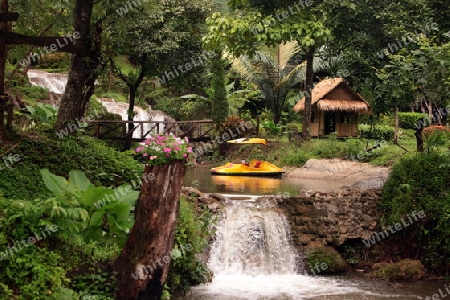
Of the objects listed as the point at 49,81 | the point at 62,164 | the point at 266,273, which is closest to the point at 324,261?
the point at 266,273

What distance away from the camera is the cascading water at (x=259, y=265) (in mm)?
9570

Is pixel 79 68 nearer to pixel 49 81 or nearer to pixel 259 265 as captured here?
pixel 259 265

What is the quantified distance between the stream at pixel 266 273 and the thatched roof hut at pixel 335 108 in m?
16.4

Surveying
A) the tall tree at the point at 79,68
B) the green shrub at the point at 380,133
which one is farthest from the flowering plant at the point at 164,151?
the green shrub at the point at 380,133

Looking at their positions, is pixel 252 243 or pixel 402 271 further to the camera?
pixel 252 243

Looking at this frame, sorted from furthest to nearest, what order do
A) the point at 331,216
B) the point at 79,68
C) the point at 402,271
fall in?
the point at 331,216 → the point at 79,68 → the point at 402,271

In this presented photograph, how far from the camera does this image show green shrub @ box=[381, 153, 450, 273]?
36.2ft

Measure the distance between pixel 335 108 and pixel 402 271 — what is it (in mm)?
18419

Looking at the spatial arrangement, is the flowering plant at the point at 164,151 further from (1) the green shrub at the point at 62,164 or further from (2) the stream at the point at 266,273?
(2) the stream at the point at 266,273

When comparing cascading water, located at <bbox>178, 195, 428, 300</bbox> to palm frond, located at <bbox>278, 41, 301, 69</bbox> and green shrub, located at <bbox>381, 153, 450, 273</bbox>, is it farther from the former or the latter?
palm frond, located at <bbox>278, 41, 301, 69</bbox>

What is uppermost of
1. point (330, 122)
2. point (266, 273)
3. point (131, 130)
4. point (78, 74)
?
point (78, 74)

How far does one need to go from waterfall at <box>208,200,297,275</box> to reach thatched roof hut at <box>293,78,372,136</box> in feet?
54.2

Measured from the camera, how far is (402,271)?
10.6 metres

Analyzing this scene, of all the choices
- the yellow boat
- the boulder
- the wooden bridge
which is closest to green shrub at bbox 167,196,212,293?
the boulder
